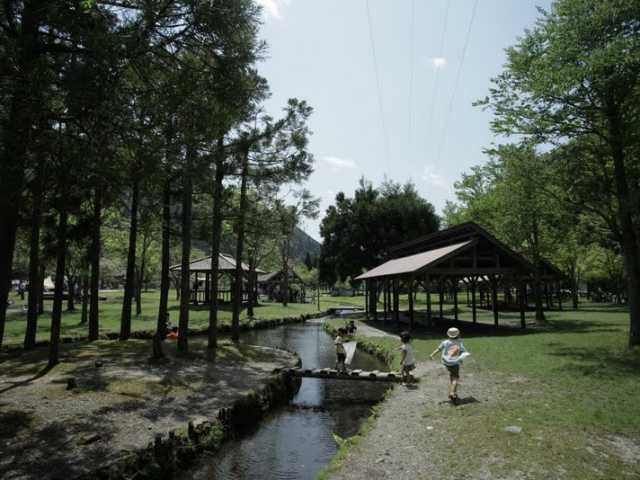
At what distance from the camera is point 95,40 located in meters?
5.88

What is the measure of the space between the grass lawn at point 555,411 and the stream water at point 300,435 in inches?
84.1

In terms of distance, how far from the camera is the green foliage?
48.9 m

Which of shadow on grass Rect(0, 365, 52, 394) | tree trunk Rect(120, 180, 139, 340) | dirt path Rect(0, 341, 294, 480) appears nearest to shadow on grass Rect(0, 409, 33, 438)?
dirt path Rect(0, 341, 294, 480)

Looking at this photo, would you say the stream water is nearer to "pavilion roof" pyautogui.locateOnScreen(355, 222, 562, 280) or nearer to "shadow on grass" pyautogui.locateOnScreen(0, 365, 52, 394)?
"shadow on grass" pyautogui.locateOnScreen(0, 365, 52, 394)

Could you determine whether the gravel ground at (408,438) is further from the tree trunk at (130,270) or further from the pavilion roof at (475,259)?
the tree trunk at (130,270)

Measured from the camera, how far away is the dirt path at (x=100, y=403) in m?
6.41

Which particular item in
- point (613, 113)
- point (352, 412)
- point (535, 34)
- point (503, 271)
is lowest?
point (352, 412)

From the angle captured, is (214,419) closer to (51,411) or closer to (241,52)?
(51,411)

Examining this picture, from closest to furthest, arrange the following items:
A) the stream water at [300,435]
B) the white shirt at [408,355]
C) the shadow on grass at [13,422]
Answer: the shadow on grass at [13,422]
the stream water at [300,435]
the white shirt at [408,355]

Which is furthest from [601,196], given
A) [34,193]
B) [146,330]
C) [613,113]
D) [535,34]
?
[146,330]

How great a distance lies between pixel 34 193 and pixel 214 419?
5218 mm

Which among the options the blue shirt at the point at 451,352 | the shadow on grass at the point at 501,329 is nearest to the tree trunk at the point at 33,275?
the blue shirt at the point at 451,352

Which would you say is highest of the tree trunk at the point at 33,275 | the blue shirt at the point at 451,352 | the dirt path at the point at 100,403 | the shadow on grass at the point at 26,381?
the tree trunk at the point at 33,275

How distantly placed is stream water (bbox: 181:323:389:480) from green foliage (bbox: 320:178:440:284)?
1297 inches
